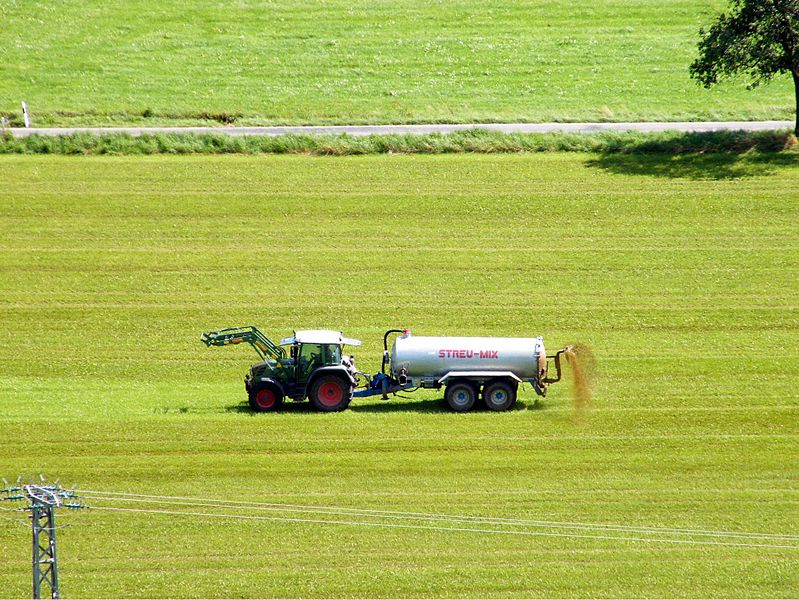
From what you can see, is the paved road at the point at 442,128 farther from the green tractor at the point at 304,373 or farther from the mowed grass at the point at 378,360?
the green tractor at the point at 304,373

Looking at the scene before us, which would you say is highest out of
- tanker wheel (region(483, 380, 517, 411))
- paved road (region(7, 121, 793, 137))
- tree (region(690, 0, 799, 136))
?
tree (region(690, 0, 799, 136))

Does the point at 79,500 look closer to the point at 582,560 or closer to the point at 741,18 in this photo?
the point at 582,560

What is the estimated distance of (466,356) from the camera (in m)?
26.7

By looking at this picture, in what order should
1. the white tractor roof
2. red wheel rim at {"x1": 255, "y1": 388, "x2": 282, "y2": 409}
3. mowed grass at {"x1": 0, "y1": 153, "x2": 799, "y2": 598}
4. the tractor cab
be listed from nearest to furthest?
mowed grass at {"x1": 0, "y1": 153, "x2": 799, "y2": 598}
the white tractor roof
the tractor cab
red wheel rim at {"x1": 255, "y1": 388, "x2": 282, "y2": 409}

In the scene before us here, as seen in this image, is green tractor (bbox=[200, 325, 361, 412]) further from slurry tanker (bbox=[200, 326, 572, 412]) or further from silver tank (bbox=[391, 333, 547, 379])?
silver tank (bbox=[391, 333, 547, 379])

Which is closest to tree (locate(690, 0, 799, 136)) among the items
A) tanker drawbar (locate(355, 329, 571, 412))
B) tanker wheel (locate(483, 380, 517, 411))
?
tanker drawbar (locate(355, 329, 571, 412))

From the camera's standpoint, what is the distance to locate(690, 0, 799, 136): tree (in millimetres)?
43625

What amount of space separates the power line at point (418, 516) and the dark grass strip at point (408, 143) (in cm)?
2334

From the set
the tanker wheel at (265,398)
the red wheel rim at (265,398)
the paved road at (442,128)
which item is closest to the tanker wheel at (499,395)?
the tanker wheel at (265,398)

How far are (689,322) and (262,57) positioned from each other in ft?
109

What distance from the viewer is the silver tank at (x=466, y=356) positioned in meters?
26.6

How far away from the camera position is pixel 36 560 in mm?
17547

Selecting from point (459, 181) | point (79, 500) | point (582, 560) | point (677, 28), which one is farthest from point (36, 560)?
point (677, 28)

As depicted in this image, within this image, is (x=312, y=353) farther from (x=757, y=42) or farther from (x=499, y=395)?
(x=757, y=42)
